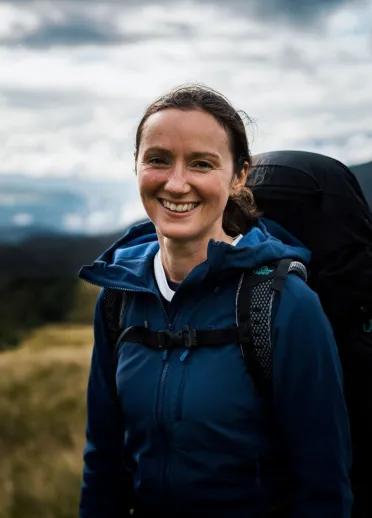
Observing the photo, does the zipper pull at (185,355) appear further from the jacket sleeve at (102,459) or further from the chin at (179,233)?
the jacket sleeve at (102,459)

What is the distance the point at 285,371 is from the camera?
2398 millimetres

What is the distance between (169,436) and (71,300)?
8.38 meters

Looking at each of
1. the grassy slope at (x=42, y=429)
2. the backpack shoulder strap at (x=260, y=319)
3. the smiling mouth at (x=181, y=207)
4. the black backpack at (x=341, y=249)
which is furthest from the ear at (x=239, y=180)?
the grassy slope at (x=42, y=429)

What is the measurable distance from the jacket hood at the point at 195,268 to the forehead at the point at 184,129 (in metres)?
0.36

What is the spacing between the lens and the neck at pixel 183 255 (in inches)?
107

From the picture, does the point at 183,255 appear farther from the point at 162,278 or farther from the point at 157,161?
the point at 157,161

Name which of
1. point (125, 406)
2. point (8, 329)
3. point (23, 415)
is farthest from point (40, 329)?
point (125, 406)

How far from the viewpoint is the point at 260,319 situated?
241 centimetres

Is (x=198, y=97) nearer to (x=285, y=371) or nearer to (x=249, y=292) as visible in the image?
(x=249, y=292)

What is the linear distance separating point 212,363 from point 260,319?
23 centimetres

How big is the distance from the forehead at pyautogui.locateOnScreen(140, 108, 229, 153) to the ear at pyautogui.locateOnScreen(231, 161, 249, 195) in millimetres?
187

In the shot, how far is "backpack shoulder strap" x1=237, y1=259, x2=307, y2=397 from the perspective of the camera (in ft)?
7.91

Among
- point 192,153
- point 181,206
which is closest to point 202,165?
point 192,153

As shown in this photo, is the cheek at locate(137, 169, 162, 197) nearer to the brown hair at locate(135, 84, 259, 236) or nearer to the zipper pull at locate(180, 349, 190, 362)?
the brown hair at locate(135, 84, 259, 236)
